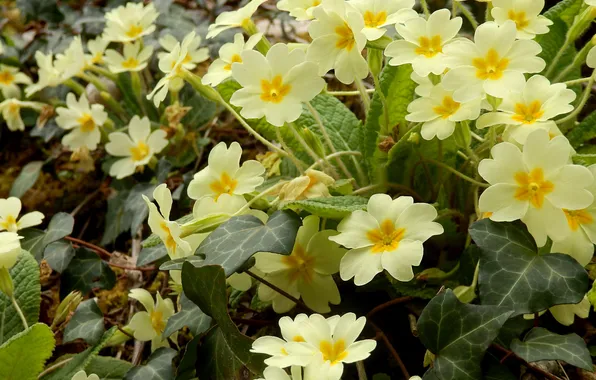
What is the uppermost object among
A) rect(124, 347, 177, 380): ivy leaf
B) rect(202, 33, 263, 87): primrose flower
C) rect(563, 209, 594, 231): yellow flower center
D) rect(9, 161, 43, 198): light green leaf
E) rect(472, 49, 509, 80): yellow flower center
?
rect(472, 49, 509, 80): yellow flower center

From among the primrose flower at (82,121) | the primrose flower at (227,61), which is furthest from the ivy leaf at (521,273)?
the primrose flower at (82,121)

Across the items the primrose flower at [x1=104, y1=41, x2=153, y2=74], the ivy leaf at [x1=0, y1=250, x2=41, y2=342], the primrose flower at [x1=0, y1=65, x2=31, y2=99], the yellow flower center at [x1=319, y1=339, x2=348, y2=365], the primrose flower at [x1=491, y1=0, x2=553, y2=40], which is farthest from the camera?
the primrose flower at [x1=0, y1=65, x2=31, y2=99]

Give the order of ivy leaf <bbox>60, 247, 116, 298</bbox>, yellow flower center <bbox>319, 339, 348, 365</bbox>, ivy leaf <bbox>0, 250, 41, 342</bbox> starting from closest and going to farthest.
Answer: yellow flower center <bbox>319, 339, 348, 365</bbox> < ivy leaf <bbox>0, 250, 41, 342</bbox> < ivy leaf <bbox>60, 247, 116, 298</bbox>

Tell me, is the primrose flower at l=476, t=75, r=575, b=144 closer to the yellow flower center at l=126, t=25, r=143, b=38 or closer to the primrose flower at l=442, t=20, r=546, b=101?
the primrose flower at l=442, t=20, r=546, b=101

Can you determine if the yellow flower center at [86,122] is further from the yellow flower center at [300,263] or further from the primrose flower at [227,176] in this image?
the yellow flower center at [300,263]

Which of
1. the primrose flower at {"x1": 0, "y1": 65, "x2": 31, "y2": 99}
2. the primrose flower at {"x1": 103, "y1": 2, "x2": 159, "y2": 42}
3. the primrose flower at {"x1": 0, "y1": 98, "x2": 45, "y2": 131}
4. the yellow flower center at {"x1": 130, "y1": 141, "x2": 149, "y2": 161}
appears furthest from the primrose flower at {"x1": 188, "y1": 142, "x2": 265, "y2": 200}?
the primrose flower at {"x1": 0, "y1": 65, "x2": 31, "y2": 99}

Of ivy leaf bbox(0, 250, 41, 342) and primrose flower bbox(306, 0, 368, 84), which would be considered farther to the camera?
ivy leaf bbox(0, 250, 41, 342)
